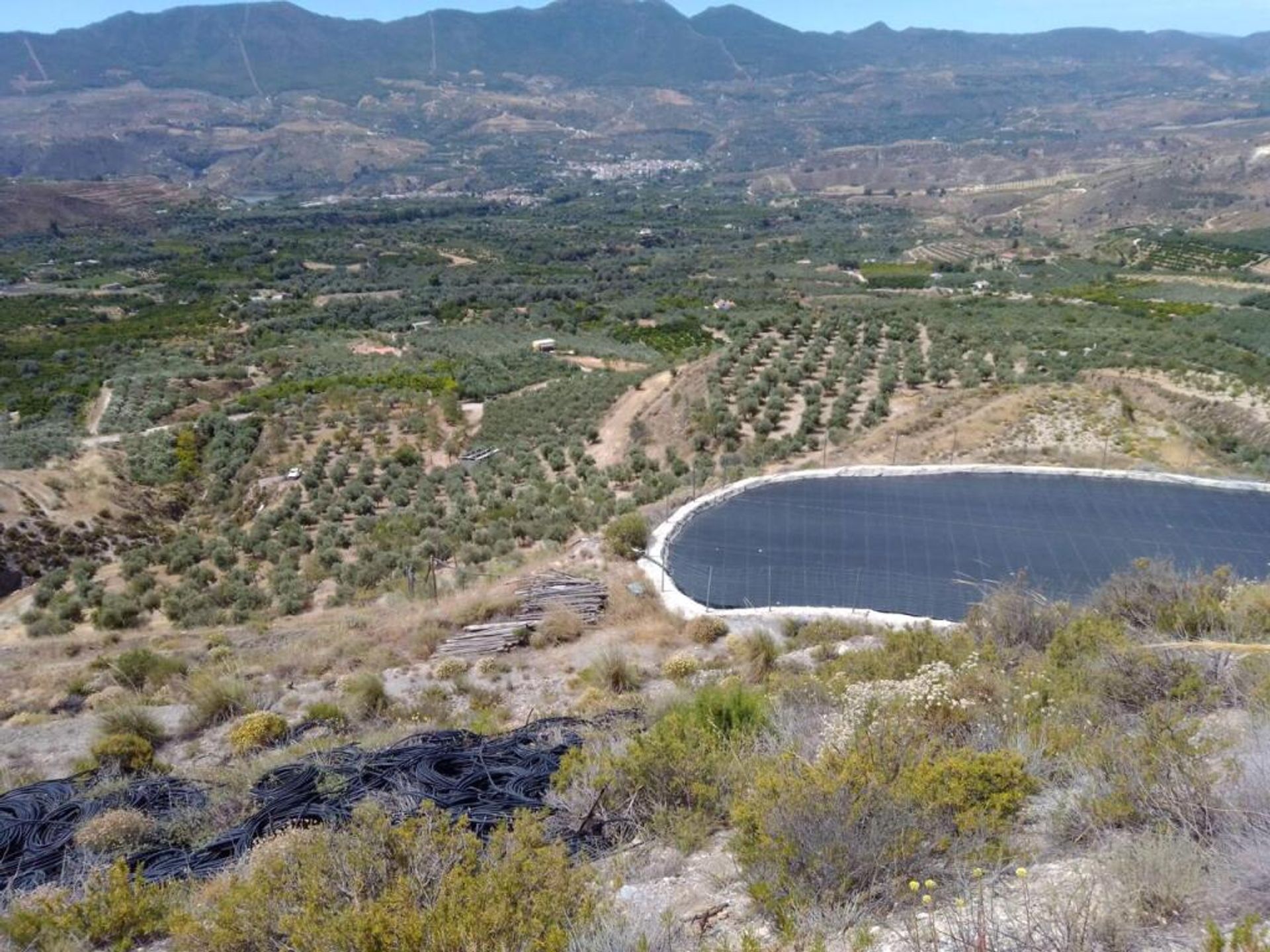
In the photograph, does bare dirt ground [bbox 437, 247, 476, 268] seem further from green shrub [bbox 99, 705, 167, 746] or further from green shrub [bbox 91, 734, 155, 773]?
green shrub [bbox 91, 734, 155, 773]

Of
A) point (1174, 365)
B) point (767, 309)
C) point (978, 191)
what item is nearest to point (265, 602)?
point (1174, 365)

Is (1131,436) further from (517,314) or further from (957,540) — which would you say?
(517,314)

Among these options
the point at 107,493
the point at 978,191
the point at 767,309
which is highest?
the point at 978,191

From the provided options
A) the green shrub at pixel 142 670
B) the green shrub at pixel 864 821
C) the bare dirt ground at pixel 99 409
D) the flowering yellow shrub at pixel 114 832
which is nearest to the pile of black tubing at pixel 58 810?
the flowering yellow shrub at pixel 114 832

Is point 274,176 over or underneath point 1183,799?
over

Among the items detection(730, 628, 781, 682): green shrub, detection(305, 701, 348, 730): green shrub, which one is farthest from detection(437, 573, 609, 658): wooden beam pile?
detection(730, 628, 781, 682): green shrub

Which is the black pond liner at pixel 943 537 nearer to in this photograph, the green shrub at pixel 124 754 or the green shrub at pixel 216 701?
the green shrub at pixel 216 701
